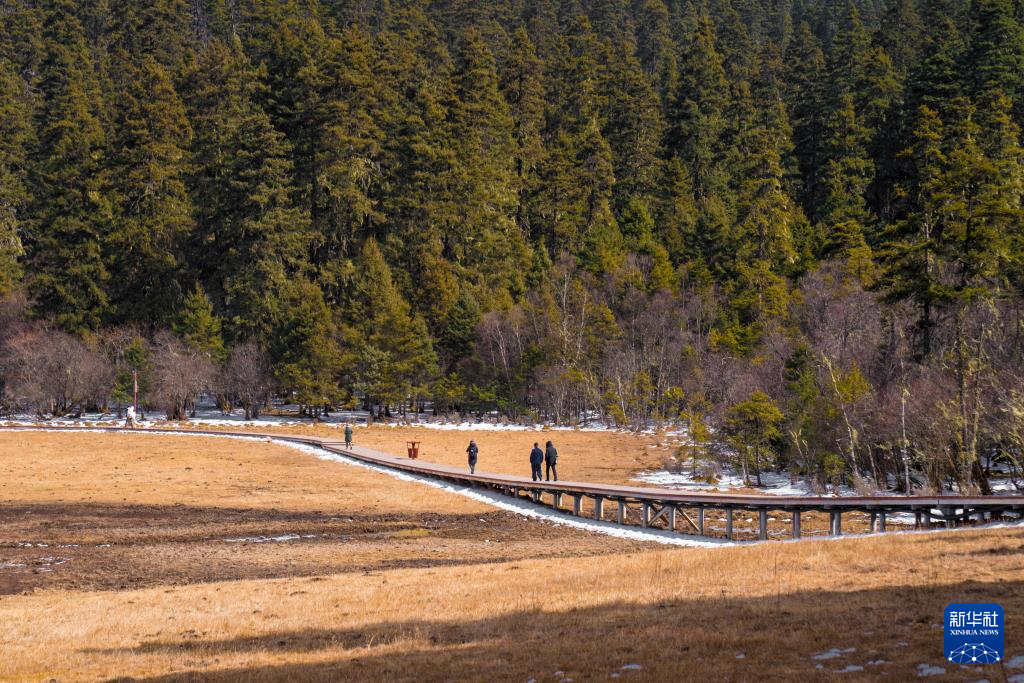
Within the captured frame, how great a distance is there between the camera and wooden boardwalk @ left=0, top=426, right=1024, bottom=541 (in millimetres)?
27594

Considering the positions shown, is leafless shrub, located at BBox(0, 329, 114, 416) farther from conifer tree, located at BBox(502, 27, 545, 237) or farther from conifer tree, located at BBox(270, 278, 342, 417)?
conifer tree, located at BBox(502, 27, 545, 237)

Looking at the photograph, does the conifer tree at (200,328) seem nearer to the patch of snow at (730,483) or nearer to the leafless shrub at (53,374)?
the leafless shrub at (53,374)

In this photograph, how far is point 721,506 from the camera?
31641 millimetres

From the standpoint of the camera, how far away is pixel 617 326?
82250 millimetres

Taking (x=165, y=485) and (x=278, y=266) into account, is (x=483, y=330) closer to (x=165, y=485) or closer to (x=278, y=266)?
(x=278, y=266)

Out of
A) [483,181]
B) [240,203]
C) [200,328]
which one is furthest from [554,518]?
[483,181]

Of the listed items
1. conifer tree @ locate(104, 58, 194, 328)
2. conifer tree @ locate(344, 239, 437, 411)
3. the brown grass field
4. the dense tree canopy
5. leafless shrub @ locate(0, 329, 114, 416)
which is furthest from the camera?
conifer tree @ locate(104, 58, 194, 328)

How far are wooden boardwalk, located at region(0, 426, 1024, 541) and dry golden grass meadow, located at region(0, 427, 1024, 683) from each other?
278 centimetres

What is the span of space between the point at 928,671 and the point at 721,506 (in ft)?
67.1

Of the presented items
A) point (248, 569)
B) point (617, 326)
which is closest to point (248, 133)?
point (617, 326)

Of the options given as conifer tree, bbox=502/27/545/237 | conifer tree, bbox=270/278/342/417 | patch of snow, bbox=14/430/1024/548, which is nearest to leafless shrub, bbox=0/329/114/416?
conifer tree, bbox=270/278/342/417

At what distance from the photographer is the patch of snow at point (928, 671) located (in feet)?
36.7

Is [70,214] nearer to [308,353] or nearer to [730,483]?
[308,353]

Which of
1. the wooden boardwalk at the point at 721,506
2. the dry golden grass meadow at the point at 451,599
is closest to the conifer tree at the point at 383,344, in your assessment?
the wooden boardwalk at the point at 721,506
